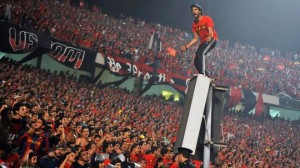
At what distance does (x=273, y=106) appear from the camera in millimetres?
32500

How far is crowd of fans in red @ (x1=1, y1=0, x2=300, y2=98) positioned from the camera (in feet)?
68.1

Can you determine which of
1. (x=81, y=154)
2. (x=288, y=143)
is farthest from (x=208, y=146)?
(x=288, y=143)

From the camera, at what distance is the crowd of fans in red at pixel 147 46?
20750 millimetres

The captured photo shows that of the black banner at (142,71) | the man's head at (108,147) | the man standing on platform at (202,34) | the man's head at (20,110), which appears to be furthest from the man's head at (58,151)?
the black banner at (142,71)

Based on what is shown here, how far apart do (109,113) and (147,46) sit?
1355 cm

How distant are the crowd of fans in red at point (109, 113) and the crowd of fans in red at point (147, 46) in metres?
0.10

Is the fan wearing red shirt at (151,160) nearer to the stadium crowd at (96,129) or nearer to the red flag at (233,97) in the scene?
the stadium crowd at (96,129)

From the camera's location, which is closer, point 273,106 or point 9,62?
point 9,62

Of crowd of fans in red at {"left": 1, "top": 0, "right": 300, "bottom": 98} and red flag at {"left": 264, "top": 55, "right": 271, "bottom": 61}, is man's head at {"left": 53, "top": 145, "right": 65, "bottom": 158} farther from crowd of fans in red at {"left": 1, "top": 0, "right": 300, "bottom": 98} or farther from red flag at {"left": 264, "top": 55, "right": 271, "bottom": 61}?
red flag at {"left": 264, "top": 55, "right": 271, "bottom": 61}

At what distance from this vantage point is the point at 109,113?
52.6 ft

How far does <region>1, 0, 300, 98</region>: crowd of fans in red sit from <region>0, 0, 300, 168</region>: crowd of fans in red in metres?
0.10

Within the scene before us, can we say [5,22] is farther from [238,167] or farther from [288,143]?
[288,143]

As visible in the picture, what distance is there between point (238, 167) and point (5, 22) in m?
12.9

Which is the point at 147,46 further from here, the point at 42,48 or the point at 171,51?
the point at 42,48
